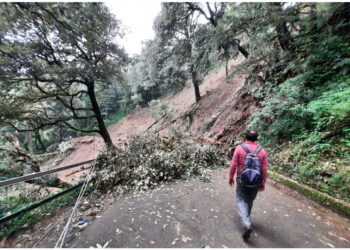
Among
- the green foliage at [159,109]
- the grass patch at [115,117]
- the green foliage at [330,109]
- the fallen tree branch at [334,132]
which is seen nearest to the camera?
the green foliage at [330,109]

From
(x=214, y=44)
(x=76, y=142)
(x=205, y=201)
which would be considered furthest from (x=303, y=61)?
(x=76, y=142)

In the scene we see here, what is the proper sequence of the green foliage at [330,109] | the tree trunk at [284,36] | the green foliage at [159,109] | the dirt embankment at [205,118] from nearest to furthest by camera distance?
the green foliage at [330,109] → the tree trunk at [284,36] → the dirt embankment at [205,118] → the green foliage at [159,109]

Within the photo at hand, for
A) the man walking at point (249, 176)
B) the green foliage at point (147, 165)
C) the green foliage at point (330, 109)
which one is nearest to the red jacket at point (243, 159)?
the man walking at point (249, 176)

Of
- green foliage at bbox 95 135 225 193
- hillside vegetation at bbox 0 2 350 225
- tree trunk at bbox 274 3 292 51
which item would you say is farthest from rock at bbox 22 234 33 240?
tree trunk at bbox 274 3 292 51

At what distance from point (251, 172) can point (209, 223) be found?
45.5 inches

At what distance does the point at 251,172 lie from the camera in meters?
2.42

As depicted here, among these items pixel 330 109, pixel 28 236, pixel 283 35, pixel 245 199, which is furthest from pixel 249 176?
pixel 283 35

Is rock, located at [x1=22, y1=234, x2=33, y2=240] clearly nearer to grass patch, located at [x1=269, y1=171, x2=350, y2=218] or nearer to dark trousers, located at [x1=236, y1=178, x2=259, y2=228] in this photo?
dark trousers, located at [x1=236, y1=178, x2=259, y2=228]

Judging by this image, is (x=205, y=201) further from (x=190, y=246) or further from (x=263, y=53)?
(x=263, y=53)

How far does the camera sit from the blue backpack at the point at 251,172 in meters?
2.41

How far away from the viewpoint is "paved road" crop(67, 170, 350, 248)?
2.39 meters

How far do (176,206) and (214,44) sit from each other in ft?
21.8

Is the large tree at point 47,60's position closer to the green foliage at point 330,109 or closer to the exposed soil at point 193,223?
the exposed soil at point 193,223

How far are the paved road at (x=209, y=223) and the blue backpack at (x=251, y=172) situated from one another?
2.66 feet
